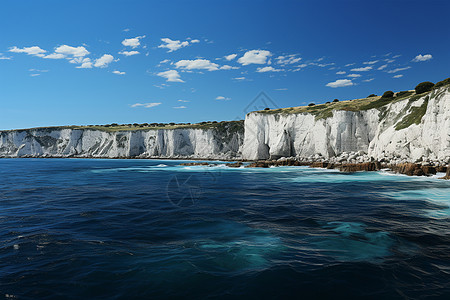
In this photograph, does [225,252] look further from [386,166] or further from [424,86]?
[424,86]

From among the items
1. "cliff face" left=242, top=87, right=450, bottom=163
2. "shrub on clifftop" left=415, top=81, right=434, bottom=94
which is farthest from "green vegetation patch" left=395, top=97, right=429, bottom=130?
"shrub on clifftop" left=415, top=81, right=434, bottom=94

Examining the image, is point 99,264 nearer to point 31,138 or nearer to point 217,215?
point 217,215

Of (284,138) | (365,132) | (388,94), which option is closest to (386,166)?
(365,132)

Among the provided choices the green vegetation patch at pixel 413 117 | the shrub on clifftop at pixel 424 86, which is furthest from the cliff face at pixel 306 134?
the green vegetation patch at pixel 413 117

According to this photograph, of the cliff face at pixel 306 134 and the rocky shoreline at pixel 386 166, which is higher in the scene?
the cliff face at pixel 306 134

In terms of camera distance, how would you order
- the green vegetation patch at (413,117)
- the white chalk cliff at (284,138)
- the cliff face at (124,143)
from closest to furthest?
the white chalk cliff at (284,138) → the green vegetation patch at (413,117) → the cliff face at (124,143)

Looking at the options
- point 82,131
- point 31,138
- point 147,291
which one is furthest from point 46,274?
point 31,138

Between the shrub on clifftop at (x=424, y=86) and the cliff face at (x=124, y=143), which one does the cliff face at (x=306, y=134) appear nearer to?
the shrub on clifftop at (x=424, y=86)

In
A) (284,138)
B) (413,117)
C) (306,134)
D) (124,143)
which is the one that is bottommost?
(124,143)

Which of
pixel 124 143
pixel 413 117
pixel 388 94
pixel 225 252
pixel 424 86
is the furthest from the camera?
pixel 124 143
